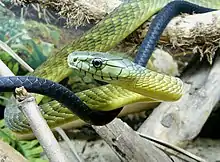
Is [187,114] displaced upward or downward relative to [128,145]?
downward

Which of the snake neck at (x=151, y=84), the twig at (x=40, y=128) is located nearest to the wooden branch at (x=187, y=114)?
the snake neck at (x=151, y=84)

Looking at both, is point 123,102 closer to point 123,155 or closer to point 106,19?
point 123,155

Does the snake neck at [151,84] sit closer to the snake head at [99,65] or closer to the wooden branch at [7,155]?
the snake head at [99,65]

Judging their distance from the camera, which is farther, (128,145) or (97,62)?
(128,145)

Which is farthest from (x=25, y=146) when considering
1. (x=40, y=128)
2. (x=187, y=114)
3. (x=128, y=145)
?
(x=40, y=128)

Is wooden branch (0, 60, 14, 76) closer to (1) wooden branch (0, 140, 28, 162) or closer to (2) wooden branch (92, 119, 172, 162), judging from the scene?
(1) wooden branch (0, 140, 28, 162)

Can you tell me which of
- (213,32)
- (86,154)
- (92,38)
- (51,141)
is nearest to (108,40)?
(92,38)

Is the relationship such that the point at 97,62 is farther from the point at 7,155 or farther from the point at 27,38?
the point at 27,38
